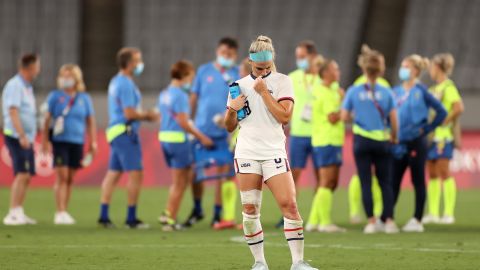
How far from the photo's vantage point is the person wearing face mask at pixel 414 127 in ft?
43.0

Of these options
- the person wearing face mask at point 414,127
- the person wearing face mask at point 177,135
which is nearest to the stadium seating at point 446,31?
the person wearing face mask at point 414,127

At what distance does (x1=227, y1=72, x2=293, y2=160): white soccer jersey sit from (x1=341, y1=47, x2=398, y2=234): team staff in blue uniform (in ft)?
12.5

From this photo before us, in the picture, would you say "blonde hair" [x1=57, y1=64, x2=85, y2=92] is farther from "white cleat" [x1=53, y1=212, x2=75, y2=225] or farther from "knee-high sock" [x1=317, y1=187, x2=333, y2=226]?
"knee-high sock" [x1=317, y1=187, x2=333, y2=226]

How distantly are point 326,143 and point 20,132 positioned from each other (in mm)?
3843

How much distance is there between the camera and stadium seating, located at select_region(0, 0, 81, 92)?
25750 mm

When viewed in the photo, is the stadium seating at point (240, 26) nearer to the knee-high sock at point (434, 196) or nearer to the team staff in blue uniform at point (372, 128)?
the knee-high sock at point (434, 196)

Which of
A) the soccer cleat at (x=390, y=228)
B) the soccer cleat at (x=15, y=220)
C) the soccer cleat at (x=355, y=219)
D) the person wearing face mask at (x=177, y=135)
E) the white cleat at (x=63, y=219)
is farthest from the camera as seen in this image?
the soccer cleat at (x=355, y=219)

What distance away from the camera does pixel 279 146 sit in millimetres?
8617

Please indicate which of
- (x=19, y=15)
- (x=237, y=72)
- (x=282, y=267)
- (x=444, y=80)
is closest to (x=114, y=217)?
(x=237, y=72)

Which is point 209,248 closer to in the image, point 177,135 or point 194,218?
point 177,135

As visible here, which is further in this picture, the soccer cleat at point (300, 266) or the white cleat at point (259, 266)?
the white cleat at point (259, 266)

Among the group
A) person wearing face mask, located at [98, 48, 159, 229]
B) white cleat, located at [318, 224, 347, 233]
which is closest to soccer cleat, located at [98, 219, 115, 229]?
person wearing face mask, located at [98, 48, 159, 229]

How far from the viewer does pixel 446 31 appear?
28094mm

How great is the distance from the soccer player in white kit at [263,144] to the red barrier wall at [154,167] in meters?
12.2
